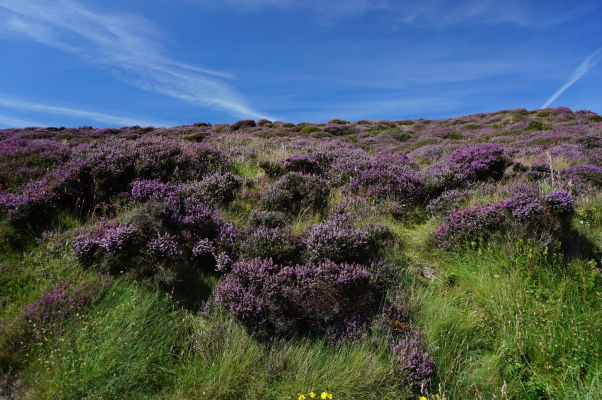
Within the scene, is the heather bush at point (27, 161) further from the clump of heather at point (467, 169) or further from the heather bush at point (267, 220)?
the clump of heather at point (467, 169)

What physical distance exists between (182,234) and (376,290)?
3172 mm

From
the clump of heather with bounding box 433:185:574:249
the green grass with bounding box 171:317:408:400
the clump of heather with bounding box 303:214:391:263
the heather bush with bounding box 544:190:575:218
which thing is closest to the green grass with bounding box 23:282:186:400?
the green grass with bounding box 171:317:408:400

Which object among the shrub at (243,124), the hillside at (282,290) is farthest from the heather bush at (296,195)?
the shrub at (243,124)

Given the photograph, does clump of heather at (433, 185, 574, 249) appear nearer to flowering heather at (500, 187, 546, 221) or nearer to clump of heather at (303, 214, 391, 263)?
flowering heather at (500, 187, 546, 221)

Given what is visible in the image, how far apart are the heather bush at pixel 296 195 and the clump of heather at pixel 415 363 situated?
3.44 meters

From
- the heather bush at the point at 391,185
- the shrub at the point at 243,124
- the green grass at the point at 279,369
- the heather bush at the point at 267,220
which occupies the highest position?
the shrub at the point at 243,124

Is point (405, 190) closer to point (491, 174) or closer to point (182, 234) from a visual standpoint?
point (491, 174)

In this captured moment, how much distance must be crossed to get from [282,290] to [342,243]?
1366mm

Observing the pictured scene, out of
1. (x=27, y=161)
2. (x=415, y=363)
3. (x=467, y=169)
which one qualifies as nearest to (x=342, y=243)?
(x=415, y=363)

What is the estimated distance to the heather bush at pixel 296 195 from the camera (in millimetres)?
6680

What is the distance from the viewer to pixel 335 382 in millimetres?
3297

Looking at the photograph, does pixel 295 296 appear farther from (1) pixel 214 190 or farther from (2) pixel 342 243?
(1) pixel 214 190

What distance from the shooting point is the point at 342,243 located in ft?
16.5

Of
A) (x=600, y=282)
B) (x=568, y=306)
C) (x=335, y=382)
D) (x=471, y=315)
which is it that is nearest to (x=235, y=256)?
(x=335, y=382)
